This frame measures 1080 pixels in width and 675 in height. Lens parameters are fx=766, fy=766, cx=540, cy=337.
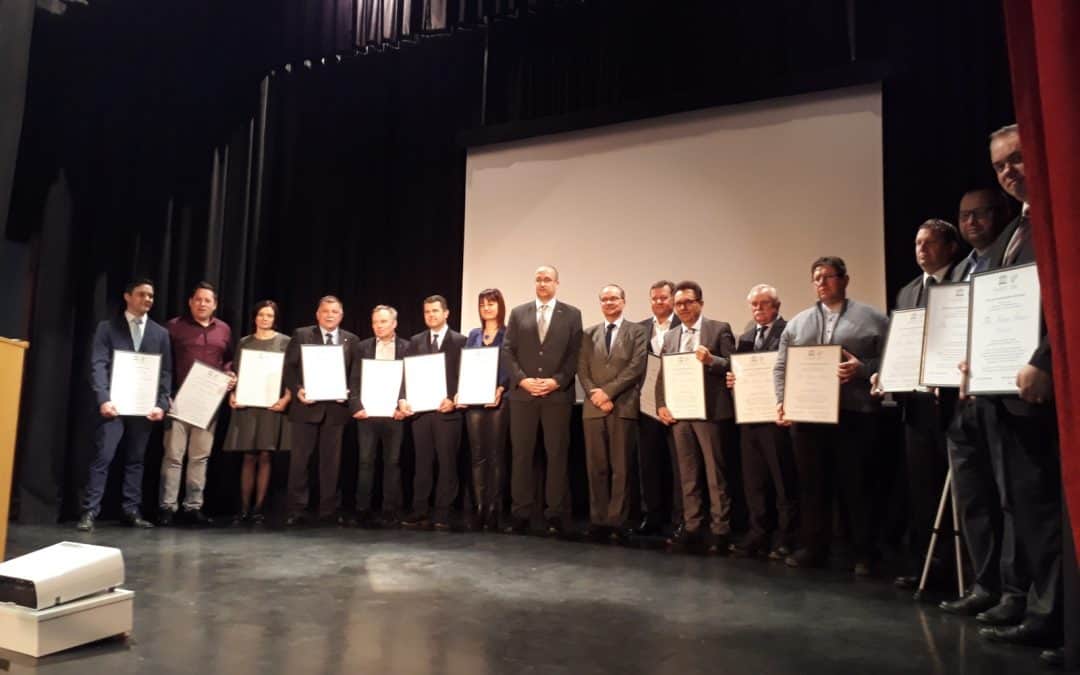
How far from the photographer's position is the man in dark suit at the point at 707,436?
14.2 ft

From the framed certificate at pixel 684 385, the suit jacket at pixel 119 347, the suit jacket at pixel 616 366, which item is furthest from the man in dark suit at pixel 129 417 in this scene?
the framed certificate at pixel 684 385

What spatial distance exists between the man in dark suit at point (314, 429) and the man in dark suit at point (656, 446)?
6.86 ft

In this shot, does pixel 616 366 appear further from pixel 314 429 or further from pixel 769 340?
pixel 314 429

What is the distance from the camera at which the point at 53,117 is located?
17.6 feet

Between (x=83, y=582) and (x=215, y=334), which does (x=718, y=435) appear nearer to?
(x=83, y=582)

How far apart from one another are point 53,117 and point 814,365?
529 centimetres

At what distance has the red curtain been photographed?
96 centimetres

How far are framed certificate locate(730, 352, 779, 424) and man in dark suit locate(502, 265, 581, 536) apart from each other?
110cm

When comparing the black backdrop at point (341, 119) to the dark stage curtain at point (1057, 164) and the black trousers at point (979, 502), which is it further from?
the dark stage curtain at point (1057, 164)

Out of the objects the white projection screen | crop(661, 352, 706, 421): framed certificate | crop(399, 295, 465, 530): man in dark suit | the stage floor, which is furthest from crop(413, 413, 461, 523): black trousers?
crop(661, 352, 706, 421): framed certificate

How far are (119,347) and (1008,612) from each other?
516cm

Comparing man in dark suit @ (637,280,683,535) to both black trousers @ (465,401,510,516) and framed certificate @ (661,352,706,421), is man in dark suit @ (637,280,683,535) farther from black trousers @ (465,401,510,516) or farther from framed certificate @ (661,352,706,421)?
black trousers @ (465,401,510,516)

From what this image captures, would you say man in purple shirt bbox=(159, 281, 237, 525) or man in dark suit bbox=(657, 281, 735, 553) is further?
man in purple shirt bbox=(159, 281, 237, 525)

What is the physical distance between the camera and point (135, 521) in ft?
16.5
